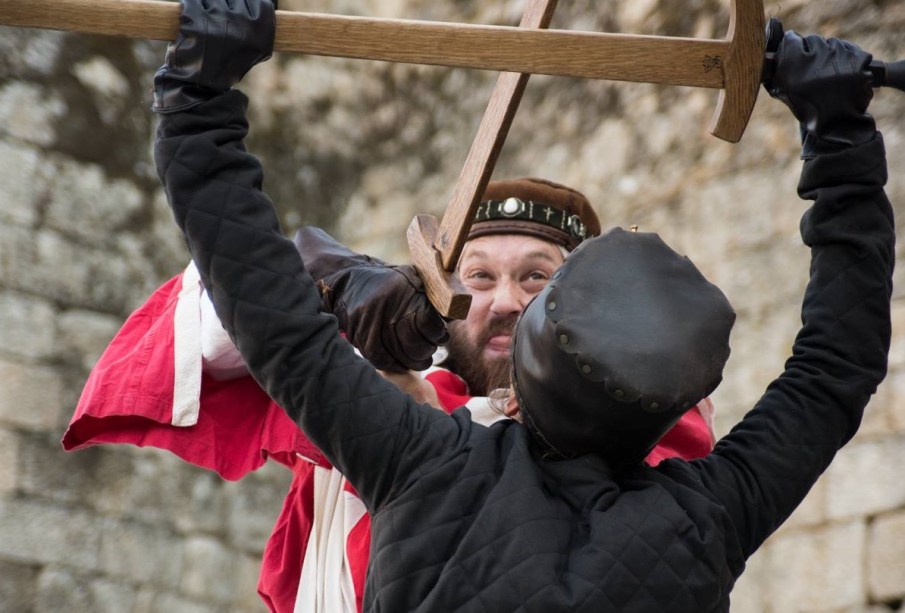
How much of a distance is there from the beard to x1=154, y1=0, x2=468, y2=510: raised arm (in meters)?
1.07

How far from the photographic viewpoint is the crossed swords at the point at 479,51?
1.94 m

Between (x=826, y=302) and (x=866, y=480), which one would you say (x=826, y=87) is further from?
(x=866, y=480)

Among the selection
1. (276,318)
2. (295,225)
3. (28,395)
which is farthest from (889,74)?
(295,225)

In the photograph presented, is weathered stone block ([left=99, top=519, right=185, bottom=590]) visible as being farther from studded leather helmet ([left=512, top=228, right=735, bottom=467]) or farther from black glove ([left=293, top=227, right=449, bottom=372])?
studded leather helmet ([left=512, top=228, right=735, bottom=467])

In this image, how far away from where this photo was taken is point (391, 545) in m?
1.92

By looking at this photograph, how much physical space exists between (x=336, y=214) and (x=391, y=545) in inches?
175

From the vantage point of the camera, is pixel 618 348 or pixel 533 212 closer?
pixel 618 348

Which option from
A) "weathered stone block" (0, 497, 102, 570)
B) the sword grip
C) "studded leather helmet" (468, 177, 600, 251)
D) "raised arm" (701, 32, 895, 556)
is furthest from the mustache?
"weathered stone block" (0, 497, 102, 570)

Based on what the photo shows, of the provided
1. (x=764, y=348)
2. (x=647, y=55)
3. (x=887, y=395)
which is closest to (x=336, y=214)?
(x=764, y=348)

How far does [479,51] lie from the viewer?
6.69ft

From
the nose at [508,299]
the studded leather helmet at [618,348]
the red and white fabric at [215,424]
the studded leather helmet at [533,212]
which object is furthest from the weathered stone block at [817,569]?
the studded leather helmet at [618,348]

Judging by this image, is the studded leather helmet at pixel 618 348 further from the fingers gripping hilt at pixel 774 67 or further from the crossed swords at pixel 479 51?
the fingers gripping hilt at pixel 774 67

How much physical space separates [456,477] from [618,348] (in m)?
0.26

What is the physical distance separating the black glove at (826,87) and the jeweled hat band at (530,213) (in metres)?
1.06
